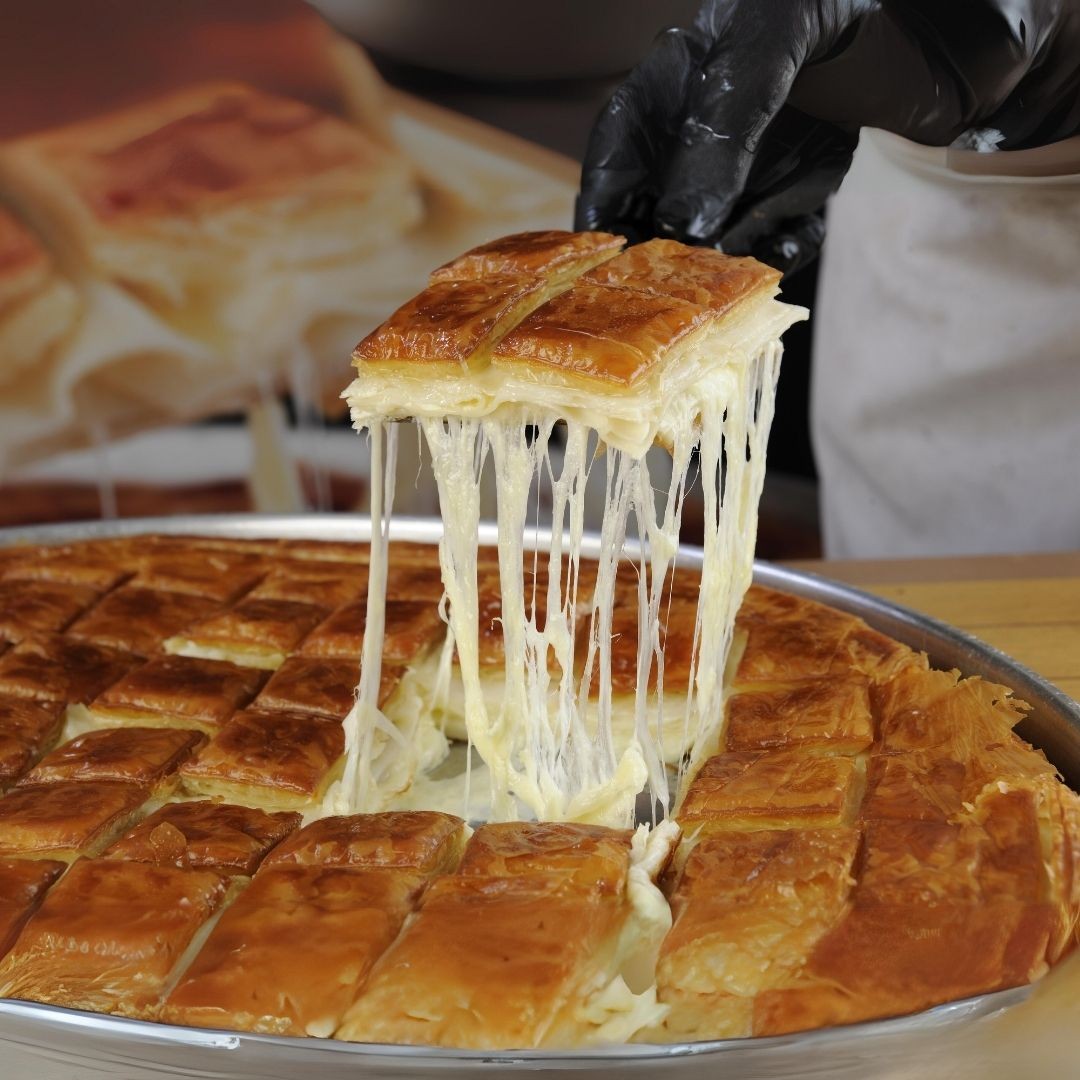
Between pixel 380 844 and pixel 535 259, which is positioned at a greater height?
pixel 535 259

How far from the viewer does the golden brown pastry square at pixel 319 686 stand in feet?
7.54

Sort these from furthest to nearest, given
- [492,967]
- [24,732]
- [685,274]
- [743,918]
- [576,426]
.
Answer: [24,732] < [685,274] < [576,426] < [743,918] < [492,967]

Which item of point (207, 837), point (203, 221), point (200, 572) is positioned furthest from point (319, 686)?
point (203, 221)

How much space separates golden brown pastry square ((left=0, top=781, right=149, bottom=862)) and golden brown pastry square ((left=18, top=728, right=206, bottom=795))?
2 cm

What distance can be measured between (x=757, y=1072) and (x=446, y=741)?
4.00 feet

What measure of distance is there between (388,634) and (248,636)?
0.30 m

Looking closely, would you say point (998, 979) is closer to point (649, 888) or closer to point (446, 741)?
point (649, 888)

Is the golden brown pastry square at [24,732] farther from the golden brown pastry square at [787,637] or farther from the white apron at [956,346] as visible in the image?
the white apron at [956,346]

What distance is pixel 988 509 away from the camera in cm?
376

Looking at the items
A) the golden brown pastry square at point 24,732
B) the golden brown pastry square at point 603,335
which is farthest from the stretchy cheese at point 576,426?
the golden brown pastry square at point 24,732

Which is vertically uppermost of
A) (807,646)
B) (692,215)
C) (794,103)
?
(794,103)

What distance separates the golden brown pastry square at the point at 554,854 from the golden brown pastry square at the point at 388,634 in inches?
26.6

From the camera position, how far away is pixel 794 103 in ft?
9.04

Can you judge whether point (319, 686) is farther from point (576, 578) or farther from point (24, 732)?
point (576, 578)
